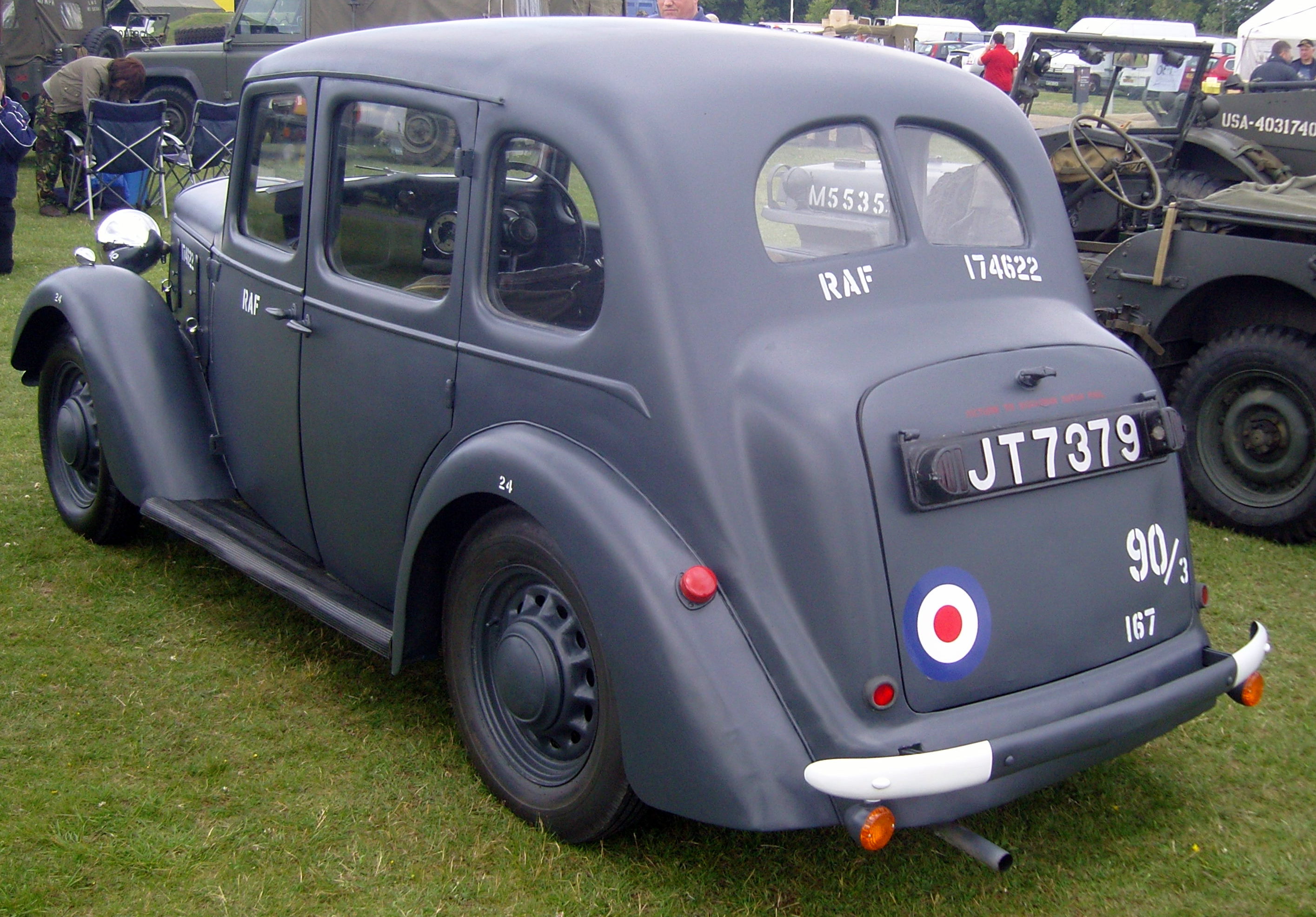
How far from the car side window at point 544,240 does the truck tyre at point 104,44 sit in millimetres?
15668

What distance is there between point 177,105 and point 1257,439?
1364 cm

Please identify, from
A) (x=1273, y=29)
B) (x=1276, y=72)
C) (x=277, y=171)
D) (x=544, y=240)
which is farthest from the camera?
(x=1273, y=29)

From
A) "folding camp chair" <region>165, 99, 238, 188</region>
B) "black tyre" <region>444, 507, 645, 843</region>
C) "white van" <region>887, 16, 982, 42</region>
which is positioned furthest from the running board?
"white van" <region>887, 16, 982, 42</region>

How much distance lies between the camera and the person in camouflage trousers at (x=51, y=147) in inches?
484

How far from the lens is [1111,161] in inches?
259

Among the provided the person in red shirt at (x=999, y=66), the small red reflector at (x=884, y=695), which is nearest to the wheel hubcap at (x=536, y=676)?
the small red reflector at (x=884, y=695)

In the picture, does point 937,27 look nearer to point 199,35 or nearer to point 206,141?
point 199,35

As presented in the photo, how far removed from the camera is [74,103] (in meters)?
12.4

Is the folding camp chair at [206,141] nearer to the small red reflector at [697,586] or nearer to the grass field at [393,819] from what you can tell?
the grass field at [393,819]

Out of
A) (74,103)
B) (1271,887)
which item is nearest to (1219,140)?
(1271,887)

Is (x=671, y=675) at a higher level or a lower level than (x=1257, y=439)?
higher

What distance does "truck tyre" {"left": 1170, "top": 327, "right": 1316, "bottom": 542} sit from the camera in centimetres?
508

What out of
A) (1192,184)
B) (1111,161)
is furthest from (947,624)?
(1192,184)

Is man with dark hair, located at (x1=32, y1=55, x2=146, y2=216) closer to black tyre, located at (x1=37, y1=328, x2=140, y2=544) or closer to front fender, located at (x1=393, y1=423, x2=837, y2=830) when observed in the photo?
black tyre, located at (x1=37, y1=328, x2=140, y2=544)
